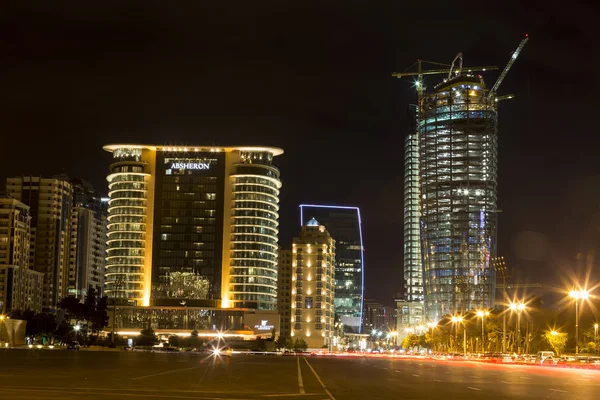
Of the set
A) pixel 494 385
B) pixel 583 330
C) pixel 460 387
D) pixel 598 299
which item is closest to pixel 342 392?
pixel 460 387

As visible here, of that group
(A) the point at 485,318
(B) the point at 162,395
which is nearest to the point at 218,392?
(B) the point at 162,395

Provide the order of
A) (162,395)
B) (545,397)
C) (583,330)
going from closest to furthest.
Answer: (162,395) → (545,397) → (583,330)

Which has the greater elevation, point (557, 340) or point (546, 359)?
point (557, 340)

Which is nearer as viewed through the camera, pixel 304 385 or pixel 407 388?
pixel 407 388

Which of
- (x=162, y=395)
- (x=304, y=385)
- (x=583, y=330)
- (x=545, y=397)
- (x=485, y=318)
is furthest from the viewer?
(x=485, y=318)

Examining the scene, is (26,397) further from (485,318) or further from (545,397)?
(485,318)

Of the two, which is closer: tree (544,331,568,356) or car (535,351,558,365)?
car (535,351,558,365)

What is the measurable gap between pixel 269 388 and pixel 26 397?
13.5 metres

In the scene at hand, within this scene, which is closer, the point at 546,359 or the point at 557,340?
the point at 546,359

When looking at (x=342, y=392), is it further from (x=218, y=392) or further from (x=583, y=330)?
(x=583, y=330)

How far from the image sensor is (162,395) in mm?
33562

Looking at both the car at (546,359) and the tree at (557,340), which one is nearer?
the car at (546,359)

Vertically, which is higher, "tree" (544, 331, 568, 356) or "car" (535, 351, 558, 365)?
"tree" (544, 331, 568, 356)

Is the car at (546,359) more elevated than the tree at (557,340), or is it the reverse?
the tree at (557,340)
